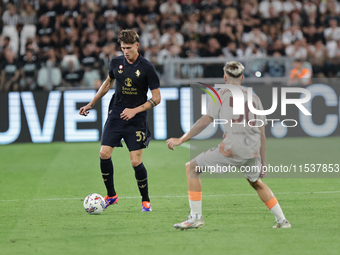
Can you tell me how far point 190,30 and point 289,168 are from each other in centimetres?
840

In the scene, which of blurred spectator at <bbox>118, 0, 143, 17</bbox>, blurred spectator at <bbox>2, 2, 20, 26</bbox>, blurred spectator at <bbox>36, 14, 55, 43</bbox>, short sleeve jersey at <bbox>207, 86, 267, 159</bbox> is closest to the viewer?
short sleeve jersey at <bbox>207, 86, 267, 159</bbox>

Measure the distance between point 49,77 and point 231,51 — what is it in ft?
18.7

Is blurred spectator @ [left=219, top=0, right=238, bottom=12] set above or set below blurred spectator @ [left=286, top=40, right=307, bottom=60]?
above

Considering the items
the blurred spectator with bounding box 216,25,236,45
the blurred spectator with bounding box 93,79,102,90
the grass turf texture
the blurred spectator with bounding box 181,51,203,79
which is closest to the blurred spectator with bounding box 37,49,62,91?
the blurred spectator with bounding box 93,79,102,90

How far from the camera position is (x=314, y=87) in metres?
14.6

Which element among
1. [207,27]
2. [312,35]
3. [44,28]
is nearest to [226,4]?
[207,27]

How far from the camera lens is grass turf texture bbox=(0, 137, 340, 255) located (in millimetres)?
4926

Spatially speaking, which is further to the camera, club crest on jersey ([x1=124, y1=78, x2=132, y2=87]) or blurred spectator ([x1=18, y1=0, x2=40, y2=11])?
blurred spectator ([x1=18, y1=0, x2=40, y2=11])

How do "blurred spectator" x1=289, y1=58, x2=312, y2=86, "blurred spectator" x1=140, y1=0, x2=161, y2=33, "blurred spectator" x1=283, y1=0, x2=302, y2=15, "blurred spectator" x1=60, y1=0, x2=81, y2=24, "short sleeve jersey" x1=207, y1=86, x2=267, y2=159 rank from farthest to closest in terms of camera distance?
"blurred spectator" x1=283, y1=0, x2=302, y2=15
"blurred spectator" x1=60, y1=0, x2=81, y2=24
"blurred spectator" x1=140, y1=0, x2=161, y2=33
"blurred spectator" x1=289, y1=58, x2=312, y2=86
"short sleeve jersey" x1=207, y1=86, x2=267, y2=159

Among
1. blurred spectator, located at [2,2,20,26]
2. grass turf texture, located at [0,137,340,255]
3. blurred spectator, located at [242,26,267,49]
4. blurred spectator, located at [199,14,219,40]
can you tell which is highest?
Result: blurred spectator, located at [2,2,20,26]

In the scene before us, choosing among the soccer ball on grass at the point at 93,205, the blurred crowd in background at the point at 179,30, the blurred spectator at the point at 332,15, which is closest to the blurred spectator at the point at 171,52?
the blurred crowd in background at the point at 179,30

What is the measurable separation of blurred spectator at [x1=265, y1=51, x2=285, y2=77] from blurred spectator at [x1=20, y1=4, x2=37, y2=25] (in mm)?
7669

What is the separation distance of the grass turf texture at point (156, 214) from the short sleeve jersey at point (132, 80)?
54.1 inches

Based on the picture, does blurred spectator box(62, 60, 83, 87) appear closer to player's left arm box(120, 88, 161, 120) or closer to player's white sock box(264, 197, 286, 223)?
player's left arm box(120, 88, 161, 120)
